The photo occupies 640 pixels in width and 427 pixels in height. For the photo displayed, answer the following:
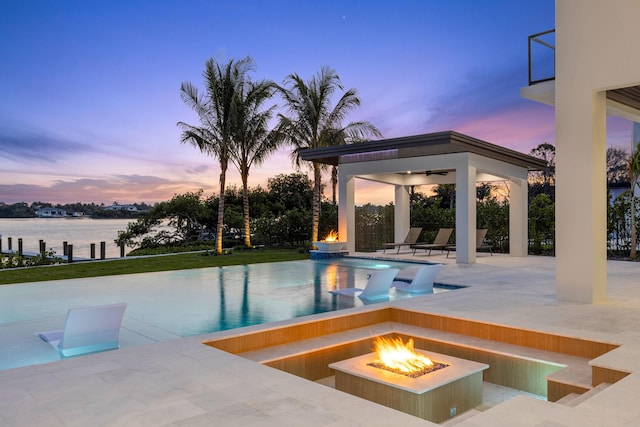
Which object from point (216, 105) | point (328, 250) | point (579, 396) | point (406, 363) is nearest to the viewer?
point (579, 396)

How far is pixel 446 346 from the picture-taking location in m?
6.61

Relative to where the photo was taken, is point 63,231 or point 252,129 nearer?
point 252,129

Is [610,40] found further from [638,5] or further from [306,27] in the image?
[306,27]

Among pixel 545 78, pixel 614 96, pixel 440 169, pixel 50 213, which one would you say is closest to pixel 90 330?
pixel 545 78

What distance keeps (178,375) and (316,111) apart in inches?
653

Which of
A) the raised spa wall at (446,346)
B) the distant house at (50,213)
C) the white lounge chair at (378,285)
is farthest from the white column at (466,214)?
the distant house at (50,213)

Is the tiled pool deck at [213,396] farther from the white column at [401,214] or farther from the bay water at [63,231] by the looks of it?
the bay water at [63,231]

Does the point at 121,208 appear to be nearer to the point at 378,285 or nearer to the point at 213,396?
the point at 378,285

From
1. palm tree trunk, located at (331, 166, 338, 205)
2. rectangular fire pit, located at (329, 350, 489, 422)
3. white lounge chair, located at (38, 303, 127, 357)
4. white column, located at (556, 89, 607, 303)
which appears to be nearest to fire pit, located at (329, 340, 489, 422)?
rectangular fire pit, located at (329, 350, 489, 422)

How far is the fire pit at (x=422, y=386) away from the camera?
15.8 ft

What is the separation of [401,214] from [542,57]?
40.2 feet

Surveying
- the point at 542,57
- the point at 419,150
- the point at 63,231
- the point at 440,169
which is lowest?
the point at 63,231

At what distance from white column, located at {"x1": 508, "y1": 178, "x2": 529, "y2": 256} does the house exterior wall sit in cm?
995

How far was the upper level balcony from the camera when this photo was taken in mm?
8883
